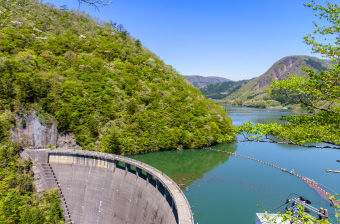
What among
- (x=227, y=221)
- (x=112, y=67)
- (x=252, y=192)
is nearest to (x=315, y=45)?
(x=227, y=221)

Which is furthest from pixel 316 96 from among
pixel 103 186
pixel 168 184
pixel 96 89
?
pixel 96 89

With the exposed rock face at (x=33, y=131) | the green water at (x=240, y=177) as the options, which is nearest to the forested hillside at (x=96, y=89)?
the exposed rock face at (x=33, y=131)

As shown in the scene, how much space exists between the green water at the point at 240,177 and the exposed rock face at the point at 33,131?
21408 mm

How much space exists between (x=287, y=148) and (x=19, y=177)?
72786mm

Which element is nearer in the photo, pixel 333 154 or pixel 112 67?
pixel 333 154

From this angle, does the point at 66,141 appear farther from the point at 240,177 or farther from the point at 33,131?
the point at 240,177

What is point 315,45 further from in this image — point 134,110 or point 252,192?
point 134,110

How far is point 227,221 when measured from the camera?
90.6 ft

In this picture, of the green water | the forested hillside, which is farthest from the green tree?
the forested hillside

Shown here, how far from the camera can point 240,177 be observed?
139 ft

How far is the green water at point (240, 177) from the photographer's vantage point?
30.8 m

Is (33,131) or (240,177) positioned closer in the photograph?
(240,177)

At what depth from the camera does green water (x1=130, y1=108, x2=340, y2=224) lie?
3075cm

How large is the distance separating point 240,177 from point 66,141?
42.6m
